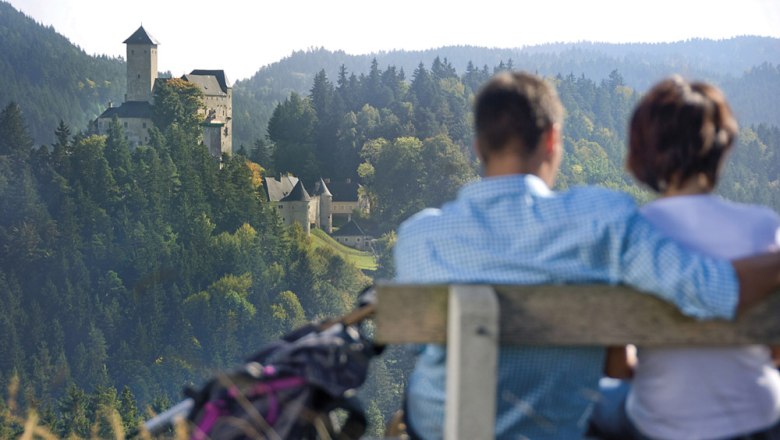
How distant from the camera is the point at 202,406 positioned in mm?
1688

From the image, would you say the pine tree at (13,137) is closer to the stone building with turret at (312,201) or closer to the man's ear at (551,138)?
the stone building with turret at (312,201)

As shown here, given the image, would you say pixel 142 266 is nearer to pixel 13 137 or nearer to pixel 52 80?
pixel 13 137

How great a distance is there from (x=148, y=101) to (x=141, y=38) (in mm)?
4794

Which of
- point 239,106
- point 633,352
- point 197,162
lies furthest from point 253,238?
point 633,352

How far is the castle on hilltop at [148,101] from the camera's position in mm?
63094

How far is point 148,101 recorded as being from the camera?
6456 cm

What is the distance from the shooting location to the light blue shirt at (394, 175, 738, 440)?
1.59 metres

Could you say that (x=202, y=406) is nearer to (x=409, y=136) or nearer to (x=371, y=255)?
(x=371, y=255)

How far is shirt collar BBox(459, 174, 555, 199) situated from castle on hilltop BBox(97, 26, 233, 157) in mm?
62330

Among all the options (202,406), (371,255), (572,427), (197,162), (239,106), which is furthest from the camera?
(239,106)

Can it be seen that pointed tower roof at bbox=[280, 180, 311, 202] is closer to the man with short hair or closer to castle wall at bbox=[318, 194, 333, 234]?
castle wall at bbox=[318, 194, 333, 234]

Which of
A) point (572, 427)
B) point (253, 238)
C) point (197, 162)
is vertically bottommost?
point (253, 238)

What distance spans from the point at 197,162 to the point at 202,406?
59459 mm

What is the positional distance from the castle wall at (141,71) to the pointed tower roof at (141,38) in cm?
24
